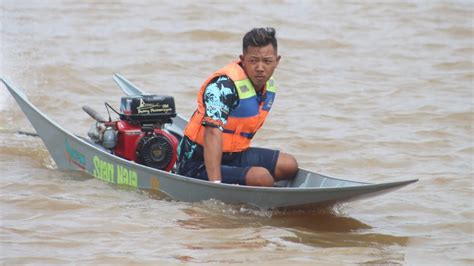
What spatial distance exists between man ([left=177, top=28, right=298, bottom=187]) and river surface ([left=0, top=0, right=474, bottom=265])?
0.75ft

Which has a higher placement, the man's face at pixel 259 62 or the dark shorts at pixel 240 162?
the man's face at pixel 259 62

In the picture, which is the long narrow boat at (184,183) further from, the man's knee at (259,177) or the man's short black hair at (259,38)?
the man's short black hair at (259,38)

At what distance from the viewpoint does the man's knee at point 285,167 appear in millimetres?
6117

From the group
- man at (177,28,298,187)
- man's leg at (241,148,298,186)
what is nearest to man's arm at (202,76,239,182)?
man at (177,28,298,187)

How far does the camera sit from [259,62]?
19.0 feet

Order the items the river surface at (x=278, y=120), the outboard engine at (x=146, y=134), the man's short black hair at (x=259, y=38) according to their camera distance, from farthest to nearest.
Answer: the outboard engine at (x=146, y=134), the man's short black hair at (x=259, y=38), the river surface at (x=278, y=120)

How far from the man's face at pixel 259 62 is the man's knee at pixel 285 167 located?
53cm

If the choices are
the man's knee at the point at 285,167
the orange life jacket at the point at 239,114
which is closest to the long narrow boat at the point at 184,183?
the man's knee at the point at 285,167

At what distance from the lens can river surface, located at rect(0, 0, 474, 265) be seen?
5.51 meters

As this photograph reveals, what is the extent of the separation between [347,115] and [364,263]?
424 cm

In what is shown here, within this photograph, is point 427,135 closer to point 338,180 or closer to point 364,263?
point 338,180

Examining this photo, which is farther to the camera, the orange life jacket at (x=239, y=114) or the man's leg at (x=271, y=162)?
the man's leg at (x=271, y=162)

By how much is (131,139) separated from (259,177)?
1.08 m

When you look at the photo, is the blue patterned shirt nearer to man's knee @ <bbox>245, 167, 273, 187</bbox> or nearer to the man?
the man
